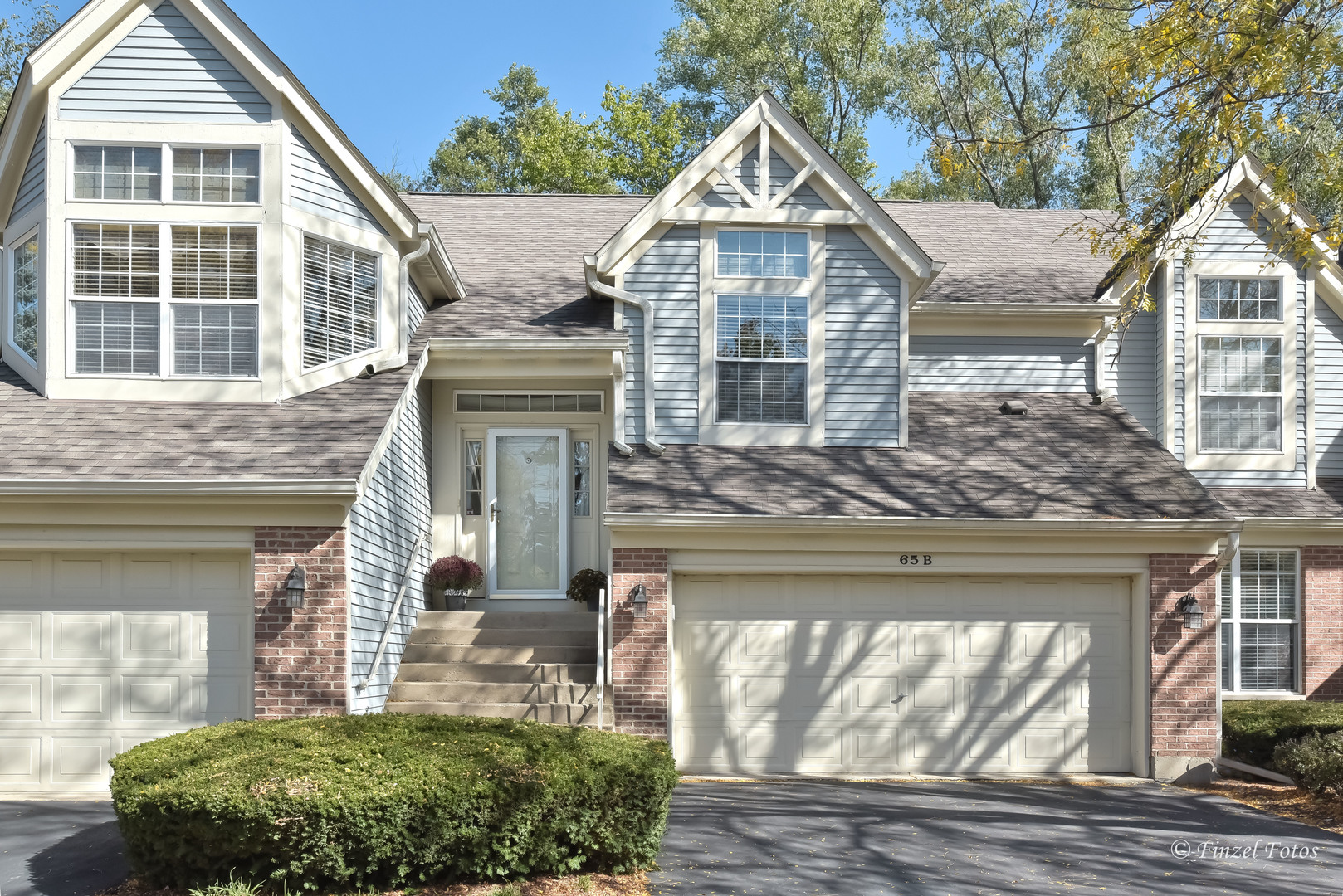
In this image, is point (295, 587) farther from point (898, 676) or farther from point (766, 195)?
point (766, 195)

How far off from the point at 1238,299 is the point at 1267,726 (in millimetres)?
5972

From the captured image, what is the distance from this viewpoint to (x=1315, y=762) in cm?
1112

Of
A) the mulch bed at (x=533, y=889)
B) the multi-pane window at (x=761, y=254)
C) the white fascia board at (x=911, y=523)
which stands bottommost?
the mulch bed at (x=533, y=889)

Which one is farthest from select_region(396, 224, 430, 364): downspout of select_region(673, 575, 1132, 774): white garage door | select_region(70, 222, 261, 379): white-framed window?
select_region(673, 575, 1132, 774): white garage door

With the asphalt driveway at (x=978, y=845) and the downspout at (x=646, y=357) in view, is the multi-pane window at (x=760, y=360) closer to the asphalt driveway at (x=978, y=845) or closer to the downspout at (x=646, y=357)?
the downspout at (x=646, y=357)

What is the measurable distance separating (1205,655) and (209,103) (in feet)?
39.9

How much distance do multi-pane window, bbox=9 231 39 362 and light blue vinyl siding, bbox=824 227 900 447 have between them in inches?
348

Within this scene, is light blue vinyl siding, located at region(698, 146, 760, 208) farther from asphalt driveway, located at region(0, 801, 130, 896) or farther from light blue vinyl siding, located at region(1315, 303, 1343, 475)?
asphalt driveway, located at region(0, 801, 130, 896)

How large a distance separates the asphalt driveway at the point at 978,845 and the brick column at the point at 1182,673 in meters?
0.98

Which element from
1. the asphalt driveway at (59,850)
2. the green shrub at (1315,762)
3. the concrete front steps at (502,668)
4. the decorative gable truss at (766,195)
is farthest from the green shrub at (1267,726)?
the asphalt driveway at (59,850)

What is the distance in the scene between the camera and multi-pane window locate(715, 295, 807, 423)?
13.8m

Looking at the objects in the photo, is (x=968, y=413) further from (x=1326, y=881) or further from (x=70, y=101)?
(x=70, y=101)

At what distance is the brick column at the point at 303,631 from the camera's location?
10523mm

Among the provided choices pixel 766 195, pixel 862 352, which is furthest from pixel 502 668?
pixel 766 195
